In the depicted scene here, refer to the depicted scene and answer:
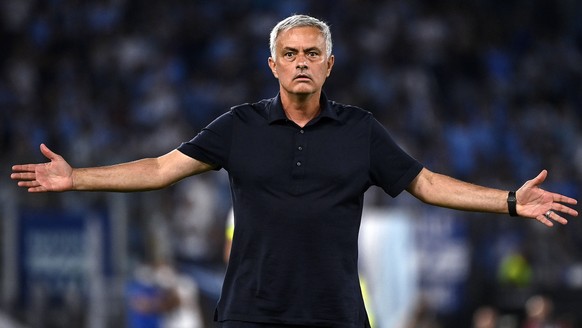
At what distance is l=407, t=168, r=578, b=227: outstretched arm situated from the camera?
534 cm

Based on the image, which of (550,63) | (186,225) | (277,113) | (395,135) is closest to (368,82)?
(395,135)

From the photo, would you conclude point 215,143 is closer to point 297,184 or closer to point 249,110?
point 249,110

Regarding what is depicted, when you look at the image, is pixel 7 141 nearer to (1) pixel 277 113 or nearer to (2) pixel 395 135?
(2) pixel 395 135

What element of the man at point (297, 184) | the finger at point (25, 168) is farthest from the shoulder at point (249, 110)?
the finger at point (25, 168)

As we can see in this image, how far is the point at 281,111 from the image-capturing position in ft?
17.3

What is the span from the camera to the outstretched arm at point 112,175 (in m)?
5.33

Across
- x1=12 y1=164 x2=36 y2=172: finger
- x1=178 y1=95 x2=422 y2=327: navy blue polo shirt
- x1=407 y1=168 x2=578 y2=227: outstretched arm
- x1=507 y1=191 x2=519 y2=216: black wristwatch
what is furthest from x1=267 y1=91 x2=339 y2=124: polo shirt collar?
x1=12 y1=164 x2=36 y2=172: finger

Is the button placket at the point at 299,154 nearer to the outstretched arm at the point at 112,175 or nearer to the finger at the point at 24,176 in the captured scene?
the outstretched arm at the point at 112,175

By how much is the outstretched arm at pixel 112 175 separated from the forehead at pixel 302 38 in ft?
1.89

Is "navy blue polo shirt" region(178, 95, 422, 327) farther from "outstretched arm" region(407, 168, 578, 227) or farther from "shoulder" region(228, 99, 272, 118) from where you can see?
"outstretched arm" region(407, 168, 578, 227)

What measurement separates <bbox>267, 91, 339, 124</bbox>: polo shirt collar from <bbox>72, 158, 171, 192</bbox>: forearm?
19.2 inches

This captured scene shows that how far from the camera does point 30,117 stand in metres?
17.8

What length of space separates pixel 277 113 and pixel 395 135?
13687 mm

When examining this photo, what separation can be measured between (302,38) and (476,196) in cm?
92
